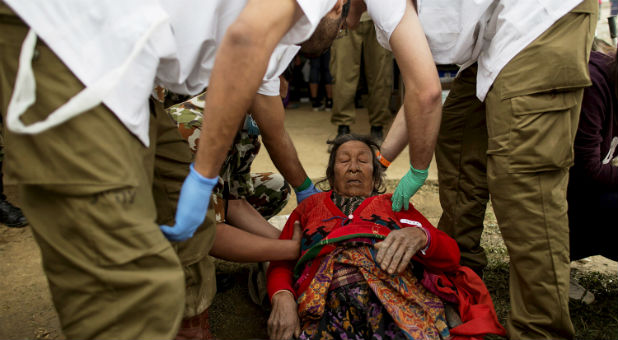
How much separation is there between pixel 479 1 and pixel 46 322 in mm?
2229

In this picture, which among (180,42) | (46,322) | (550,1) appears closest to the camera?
(180,42)

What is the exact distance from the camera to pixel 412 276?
197cm

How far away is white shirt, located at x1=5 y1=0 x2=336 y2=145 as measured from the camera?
1.15 m

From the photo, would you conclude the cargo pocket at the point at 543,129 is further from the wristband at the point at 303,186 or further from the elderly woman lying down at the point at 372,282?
the wristband at the point at 303,186

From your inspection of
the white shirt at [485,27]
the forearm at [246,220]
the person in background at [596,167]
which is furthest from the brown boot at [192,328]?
the person in background at [596,167]

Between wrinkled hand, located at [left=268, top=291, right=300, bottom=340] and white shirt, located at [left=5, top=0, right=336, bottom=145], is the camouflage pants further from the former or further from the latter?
white shirt, located at [left=5, top=0, right=336, bottom=145]

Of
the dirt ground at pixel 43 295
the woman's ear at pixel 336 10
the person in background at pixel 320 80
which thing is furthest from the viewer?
the person in background at pixel 320 80

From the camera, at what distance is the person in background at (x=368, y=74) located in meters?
5.11

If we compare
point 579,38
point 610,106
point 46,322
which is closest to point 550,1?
point 579,38

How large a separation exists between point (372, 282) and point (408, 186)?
1.34 feet

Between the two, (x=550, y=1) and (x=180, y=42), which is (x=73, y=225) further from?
(x=550, y=1)

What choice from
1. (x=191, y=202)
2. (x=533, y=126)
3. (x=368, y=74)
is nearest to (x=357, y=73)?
(x=368, y=74)

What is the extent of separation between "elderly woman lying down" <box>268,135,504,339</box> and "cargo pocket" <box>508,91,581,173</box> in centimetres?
48

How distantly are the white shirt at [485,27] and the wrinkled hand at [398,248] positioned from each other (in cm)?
60
